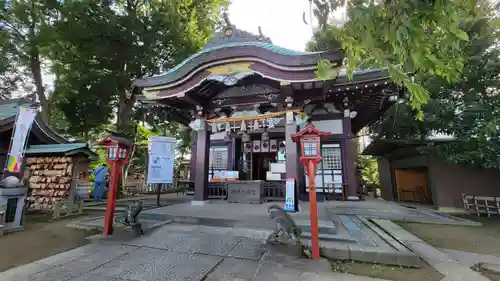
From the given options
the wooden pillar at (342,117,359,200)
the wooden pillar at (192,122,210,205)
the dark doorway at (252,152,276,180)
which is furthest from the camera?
the dark doorway at (252,152,276,180)

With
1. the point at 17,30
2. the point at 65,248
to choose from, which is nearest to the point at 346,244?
the point at 65,248

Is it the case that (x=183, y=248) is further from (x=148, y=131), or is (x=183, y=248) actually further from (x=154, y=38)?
(x=148, y=131)

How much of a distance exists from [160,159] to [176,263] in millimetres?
4489

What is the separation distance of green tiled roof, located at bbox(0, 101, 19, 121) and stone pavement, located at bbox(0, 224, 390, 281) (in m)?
8.29

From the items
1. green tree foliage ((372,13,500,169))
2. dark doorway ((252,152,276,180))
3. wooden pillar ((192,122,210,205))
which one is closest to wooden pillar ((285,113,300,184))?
wooden pillar ((192,122,210,205))

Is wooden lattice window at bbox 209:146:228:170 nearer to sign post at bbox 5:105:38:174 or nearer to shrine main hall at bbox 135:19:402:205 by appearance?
Result: shrine main hall at bbox 135:19:402:205

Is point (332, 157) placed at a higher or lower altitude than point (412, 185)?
higher

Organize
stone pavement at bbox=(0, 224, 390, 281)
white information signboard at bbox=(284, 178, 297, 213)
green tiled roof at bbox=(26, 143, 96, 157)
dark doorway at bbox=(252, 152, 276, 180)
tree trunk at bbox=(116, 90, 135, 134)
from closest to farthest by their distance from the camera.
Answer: stone pavement at bbox=(0, 224, 390, 281)
white information signboard at bbox=(284, 178, 297, 213)
green tiled roof at bbox=(26, 143, 96, 157)
dark doorway at bbox=(252, 152, 276, 180)
tree trunk at bbox=(116, 90, 135, 134)

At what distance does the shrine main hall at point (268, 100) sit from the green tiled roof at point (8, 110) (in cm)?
570

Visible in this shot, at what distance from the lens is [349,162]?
880 centimetres

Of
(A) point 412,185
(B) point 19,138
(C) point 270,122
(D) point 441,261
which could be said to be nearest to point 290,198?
(C) point 270,122

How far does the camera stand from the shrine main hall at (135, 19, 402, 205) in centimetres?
630

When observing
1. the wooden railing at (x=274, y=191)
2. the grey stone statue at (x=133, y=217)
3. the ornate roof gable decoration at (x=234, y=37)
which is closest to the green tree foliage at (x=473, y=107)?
the wooden railing at (x=274, y=191)

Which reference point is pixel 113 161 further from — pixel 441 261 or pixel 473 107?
pixel 473 107
